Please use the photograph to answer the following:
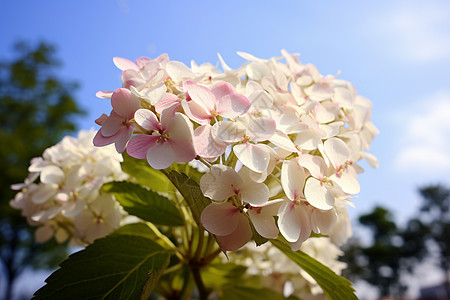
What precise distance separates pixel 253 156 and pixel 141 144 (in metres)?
0.10

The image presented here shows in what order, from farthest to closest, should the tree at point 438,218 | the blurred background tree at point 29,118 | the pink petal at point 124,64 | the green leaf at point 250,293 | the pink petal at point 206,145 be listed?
the tree at point 438,218 < the blurred background tree at point 29,118 < the green leaf at point 250,293 < the pink petal at point 124,64 < the pink petal at point 206,145

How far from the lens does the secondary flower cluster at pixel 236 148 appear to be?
333 mm

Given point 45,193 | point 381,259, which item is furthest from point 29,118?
point 381,259

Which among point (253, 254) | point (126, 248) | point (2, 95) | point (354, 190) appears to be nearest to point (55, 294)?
point (126, 248)

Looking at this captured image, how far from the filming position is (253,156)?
336mm

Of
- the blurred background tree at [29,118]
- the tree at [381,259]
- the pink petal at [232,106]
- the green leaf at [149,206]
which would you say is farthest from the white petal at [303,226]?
the tree at [381,259]

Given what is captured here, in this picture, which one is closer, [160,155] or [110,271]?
[160,155]

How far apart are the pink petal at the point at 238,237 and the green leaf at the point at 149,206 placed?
0.59 ft

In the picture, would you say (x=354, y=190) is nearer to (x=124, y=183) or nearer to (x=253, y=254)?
(x=124, y=183)

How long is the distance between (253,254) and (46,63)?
9.54 metres

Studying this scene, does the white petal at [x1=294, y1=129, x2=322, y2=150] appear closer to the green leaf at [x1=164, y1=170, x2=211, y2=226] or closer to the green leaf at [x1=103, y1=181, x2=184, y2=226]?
the green leaf at [x1=164, y1=170, x2=211, y2=226]

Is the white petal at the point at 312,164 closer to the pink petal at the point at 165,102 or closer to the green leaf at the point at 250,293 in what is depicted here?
the pink petal at the point at 165,102

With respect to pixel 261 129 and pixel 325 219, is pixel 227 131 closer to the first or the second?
pixel 261 129

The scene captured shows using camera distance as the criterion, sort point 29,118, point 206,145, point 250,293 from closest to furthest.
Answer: point 206,145 → point 250,293 → point 29,118
